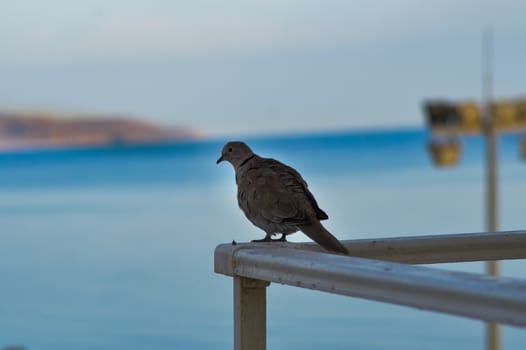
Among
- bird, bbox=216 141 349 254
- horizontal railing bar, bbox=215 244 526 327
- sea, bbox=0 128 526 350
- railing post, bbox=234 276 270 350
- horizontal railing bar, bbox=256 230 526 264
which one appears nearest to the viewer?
horizontal railing bar, bbox=215 244 526 327

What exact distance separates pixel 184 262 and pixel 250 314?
10953 mm

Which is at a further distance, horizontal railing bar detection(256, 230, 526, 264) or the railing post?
horizontal railing bar detection(256, 230, 526, 264)

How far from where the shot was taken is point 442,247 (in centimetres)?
165

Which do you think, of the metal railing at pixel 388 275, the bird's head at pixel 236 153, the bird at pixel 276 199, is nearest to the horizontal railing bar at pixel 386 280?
the metal railing at pixel 388 275

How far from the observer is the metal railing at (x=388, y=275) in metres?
1.12

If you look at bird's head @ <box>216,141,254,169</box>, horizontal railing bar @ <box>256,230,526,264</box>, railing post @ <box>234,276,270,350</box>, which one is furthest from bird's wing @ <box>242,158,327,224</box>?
railing post @ <box>234,276,270,350</box>

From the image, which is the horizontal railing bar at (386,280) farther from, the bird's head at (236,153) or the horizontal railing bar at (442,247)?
the bird's head at (236,153)

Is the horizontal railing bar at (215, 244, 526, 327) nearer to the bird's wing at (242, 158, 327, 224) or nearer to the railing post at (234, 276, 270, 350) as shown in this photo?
the railing post at (234, 276, 270, 350)

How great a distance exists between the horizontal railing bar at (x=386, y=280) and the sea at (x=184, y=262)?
5 centimetres

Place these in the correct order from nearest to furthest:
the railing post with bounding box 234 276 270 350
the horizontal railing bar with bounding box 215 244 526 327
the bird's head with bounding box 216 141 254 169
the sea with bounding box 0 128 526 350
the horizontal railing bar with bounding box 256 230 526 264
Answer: the horizontal railing bar with bounding box 215 244 526 327
the railing post with bounding box 234 276 270 350
the horizontal railing bar with bounding box 256 230 526 264
the bird's head with bounding box 216 141 254 169
the sea with bounding box 0 128 526 350

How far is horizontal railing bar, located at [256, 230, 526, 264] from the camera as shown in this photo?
1629 millimetres

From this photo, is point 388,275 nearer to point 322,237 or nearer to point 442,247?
point 442,247

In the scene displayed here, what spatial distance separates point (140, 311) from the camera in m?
9.91

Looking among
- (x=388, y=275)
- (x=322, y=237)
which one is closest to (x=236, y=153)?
(x=322, y=237)
